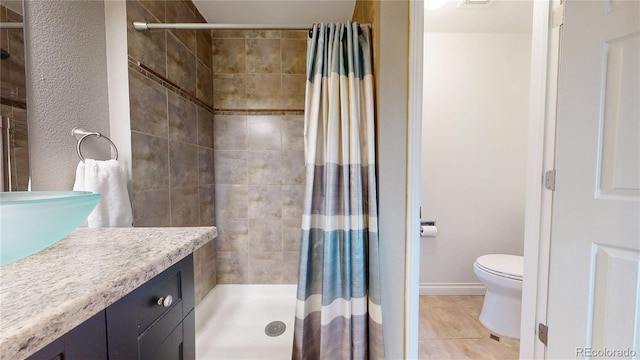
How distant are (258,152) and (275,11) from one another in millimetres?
1080

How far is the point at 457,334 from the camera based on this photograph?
5.38 feet

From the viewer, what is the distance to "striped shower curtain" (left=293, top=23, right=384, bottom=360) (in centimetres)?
113

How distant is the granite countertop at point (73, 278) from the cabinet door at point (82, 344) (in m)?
0.04

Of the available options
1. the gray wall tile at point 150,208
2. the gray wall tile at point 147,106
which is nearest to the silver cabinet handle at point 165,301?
the gray wall tile at point 150,208

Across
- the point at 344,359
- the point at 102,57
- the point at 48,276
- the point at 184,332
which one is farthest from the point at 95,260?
the point at 344,359

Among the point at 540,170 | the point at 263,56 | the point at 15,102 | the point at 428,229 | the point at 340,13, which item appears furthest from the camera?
the point at 428,229

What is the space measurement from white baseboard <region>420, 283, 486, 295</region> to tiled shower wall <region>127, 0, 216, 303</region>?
6.36 feet

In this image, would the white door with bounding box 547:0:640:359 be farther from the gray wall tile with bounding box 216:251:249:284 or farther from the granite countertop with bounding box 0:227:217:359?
the gray wall tile with bounding box 216:251:249:284

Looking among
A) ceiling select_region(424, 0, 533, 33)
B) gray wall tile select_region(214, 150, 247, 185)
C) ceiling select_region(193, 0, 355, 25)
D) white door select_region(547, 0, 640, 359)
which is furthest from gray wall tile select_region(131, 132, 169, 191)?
ceiling select_region(424, 0, 533, 33)

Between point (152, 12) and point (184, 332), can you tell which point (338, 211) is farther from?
point (152, 12)

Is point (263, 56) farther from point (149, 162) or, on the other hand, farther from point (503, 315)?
point (503, 315)

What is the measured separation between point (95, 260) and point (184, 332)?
35 centimetres

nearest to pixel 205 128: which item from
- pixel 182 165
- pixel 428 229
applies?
pixel 182 165

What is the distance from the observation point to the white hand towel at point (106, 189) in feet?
2.87
